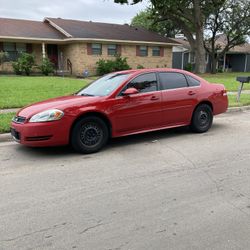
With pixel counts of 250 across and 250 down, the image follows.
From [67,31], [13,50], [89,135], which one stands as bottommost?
[89,135]

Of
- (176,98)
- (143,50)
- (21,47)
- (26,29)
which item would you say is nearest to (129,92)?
(176,98)

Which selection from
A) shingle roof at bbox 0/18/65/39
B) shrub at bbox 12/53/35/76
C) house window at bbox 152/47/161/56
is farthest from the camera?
house window at bbox 152/47/161/56

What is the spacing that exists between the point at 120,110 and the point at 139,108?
0.45 meters

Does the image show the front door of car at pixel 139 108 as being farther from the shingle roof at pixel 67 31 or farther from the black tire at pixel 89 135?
the shingle roof at pixel 67 31

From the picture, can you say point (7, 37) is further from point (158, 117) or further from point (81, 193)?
point (81, 193)

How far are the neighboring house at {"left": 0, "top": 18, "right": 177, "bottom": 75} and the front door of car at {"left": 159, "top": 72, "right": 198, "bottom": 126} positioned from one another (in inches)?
748

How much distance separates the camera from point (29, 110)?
6141 mm

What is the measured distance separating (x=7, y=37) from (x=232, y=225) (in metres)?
23.7

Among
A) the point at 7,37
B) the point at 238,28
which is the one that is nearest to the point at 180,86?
the point at 7,37

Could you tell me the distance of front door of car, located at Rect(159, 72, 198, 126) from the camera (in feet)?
23.4

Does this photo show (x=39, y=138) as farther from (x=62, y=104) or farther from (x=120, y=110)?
(x=120, y=110)

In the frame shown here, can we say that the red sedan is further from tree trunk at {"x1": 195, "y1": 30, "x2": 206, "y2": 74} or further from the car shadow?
tree trunk at {"x1": 195, "y1": 30, "x2": 206, "y2": 74}

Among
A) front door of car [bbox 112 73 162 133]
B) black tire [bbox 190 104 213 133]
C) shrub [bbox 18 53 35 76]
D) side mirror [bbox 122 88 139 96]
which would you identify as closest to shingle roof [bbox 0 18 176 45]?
shrub [bbox 18 53 35 76]

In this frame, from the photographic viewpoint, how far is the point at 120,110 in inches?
253
